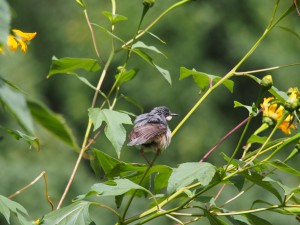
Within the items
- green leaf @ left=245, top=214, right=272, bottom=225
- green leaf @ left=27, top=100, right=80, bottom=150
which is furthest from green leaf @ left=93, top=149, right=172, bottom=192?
green leaf @ left=27, top=100, right=80, bottom=150

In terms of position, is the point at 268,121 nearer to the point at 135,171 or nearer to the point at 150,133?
the point at 135,171

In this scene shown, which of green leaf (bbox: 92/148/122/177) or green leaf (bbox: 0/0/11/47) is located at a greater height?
green leaf (bbox: 0/0/11/47)

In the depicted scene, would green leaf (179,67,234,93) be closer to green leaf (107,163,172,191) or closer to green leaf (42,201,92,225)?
green leaf (107,163,172,191)

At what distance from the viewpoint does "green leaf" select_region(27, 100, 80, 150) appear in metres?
0.40

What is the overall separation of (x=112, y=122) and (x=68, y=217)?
5.9 inches

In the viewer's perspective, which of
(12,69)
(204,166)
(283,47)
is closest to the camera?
(204,166)

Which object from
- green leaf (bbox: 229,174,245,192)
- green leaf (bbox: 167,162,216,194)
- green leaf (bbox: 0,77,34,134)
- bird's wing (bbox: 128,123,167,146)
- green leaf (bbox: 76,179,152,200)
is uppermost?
green leaf (bbox: 0,77,34,134)

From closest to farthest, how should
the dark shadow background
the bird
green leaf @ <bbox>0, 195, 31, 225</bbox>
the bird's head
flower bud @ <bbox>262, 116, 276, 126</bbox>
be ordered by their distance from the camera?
green leaf @ <bbox>0, 195, 31, 225</bbox>
flower bud @ <bbox>262, 116, 276, 126</bbox>
the bird
the bird's head
the dark shadow background

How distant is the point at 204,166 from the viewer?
0.93m

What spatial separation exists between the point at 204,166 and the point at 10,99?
0.55 meters

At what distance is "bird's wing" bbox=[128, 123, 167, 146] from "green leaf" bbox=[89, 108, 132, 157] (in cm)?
25

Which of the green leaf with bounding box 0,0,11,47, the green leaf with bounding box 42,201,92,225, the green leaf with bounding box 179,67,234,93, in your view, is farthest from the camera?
the green leaf with bounding box 179,67,234,93

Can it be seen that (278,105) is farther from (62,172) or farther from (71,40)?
(71,40)

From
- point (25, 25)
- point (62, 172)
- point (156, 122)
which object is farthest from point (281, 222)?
point (156, 122)
